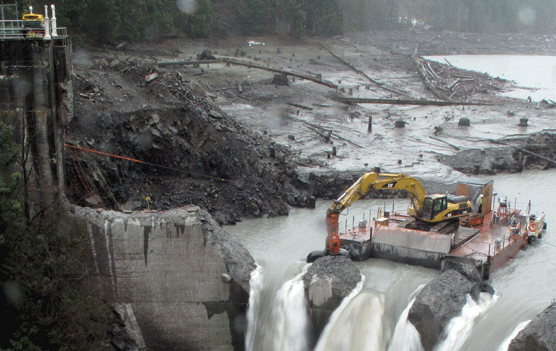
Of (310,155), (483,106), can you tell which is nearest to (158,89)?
(310,155)

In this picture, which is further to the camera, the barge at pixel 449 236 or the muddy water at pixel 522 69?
the muddy water at pixel 522 69

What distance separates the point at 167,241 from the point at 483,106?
138 ft

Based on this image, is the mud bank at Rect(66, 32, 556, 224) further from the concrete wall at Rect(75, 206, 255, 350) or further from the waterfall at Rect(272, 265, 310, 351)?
the waterfall at Rect(272, 265, 310, 351)

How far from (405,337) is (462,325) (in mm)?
1877

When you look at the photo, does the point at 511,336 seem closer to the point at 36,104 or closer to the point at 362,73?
the point at 36,104

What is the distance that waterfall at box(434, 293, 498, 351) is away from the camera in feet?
70.2

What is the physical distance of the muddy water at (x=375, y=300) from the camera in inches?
857

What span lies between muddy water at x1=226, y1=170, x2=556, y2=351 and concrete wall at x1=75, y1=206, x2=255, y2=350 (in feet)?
4.04

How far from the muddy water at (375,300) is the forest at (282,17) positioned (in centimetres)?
2432

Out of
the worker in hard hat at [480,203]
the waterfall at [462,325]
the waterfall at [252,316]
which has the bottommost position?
the waterfall at [252,316]

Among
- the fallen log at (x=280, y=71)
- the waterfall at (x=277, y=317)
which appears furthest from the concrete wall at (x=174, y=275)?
the fallen log at (x=280, y=71)

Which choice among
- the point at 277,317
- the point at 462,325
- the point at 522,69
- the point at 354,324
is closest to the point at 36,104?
the point at 277,317

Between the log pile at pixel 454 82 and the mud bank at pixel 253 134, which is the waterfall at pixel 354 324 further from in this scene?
the log pile at pixel 454 82

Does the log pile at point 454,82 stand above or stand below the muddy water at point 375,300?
above
